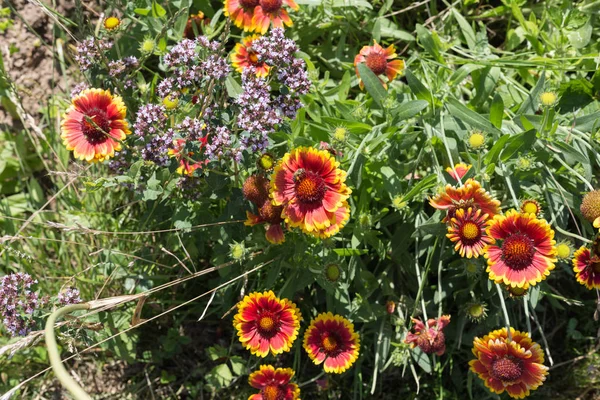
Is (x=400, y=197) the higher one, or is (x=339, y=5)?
(x=339, y=5)

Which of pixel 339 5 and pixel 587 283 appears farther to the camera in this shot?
pixel 339 5

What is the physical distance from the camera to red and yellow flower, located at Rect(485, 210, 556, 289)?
1993 mm

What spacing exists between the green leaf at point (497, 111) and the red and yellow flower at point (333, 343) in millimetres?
953

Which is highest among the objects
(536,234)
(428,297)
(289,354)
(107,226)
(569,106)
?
(569,106)

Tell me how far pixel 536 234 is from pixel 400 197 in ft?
1.62

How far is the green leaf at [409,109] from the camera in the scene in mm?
2207

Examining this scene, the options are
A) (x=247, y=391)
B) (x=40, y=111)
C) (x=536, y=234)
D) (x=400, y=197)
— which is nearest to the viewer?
(x=536, y=234)

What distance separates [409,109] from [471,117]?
0.87 feet

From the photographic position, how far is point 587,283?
2.11 meters

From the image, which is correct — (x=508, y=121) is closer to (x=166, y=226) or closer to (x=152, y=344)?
(x=166, y=226)

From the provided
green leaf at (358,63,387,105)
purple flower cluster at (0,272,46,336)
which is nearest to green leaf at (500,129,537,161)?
green leaf at (358,63,387,105)

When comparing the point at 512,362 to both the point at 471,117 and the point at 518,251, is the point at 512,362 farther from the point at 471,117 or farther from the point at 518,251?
the point at 471,117

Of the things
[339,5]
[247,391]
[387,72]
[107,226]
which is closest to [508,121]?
[387,72]

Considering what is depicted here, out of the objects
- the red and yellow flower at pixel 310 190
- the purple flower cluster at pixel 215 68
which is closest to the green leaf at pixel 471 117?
the red and yellow flower at pixel 310 190
